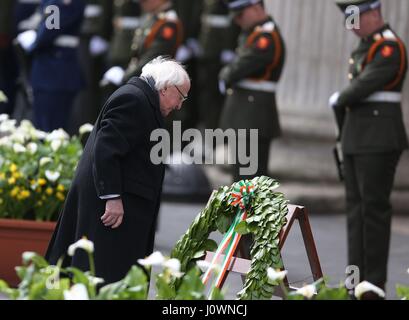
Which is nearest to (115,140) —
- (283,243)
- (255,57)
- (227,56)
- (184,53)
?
(283,243)

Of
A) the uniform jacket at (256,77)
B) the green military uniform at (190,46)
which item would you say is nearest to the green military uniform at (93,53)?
the green military uniform at (190,46)

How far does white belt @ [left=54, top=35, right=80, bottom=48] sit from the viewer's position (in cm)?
1028

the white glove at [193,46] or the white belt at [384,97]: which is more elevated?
the white belt at [384,97]

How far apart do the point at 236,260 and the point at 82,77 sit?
5.36 meters

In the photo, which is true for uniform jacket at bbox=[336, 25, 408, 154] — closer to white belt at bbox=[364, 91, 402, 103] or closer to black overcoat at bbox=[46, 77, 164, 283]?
white belt at bbox=[364, 91, 402, 103]

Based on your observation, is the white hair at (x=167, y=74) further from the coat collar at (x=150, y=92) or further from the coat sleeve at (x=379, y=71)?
the coat sleeve at (x=379, y=71)

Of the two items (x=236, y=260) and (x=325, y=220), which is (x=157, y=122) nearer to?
(x=236, y=260)

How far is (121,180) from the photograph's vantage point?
555 cm

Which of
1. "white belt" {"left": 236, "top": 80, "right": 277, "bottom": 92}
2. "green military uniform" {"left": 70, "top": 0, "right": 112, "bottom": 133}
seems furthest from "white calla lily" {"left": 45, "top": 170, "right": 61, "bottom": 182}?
"green military uniform" {"left": 70, "top": 0, "right": 112, "bottom": 133}

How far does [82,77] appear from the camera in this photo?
1070 centimetres

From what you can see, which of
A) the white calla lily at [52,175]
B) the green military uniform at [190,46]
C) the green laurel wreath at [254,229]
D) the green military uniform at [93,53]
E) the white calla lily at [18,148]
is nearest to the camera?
the green laurel wreath at [254,229]

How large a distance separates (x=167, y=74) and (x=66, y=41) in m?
4.85

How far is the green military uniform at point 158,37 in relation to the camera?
9789mm

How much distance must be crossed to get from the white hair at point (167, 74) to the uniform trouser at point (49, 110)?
15.3ft
